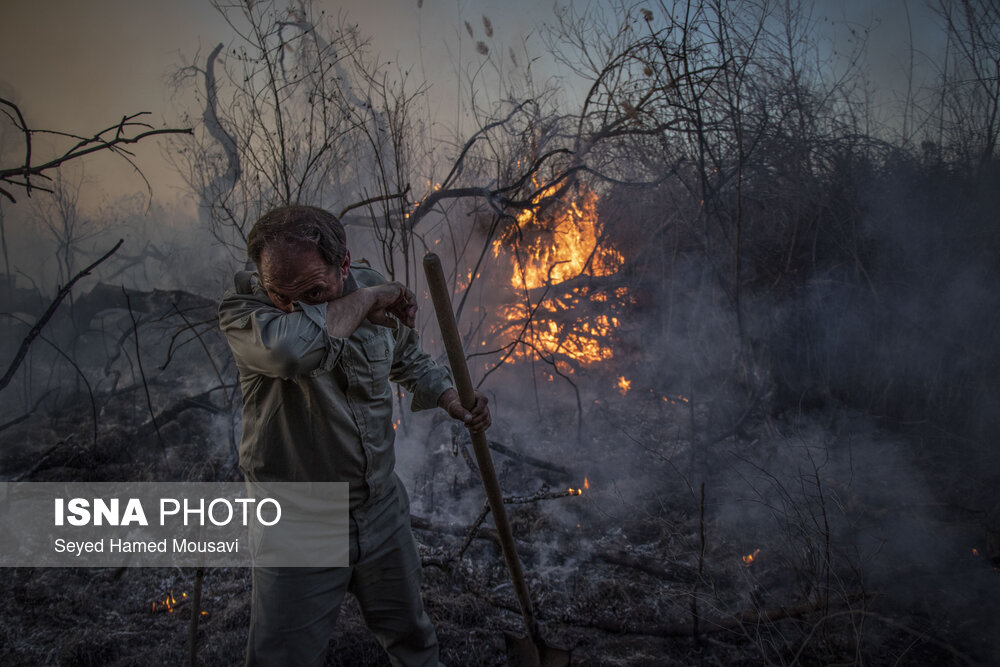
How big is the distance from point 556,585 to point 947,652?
2.17 metres

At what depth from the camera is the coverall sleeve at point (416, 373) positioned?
2.29 m

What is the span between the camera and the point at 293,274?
173 centimetres

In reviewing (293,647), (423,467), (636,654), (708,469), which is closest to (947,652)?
(636,654)

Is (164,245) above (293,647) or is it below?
above

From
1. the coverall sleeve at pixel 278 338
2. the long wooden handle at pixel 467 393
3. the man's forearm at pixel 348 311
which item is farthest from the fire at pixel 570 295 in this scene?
the coverall sleeve at pixel 278 338

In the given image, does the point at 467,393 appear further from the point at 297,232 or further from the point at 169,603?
the point at 169,603

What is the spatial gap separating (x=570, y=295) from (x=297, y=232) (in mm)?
5596

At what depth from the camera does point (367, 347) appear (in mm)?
1976

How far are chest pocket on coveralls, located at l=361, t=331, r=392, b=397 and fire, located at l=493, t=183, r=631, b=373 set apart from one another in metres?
4.75

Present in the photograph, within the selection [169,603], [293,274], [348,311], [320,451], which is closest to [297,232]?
[293,274]

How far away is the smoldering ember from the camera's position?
3035 millimetres

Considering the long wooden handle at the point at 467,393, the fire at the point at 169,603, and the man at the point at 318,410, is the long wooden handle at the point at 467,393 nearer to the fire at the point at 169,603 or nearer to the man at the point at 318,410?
the man at the point at 318,410

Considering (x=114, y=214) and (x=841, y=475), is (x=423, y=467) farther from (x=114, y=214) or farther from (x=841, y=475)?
(x=114, y=214)

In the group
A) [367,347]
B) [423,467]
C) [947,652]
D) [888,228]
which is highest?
[888,228]
